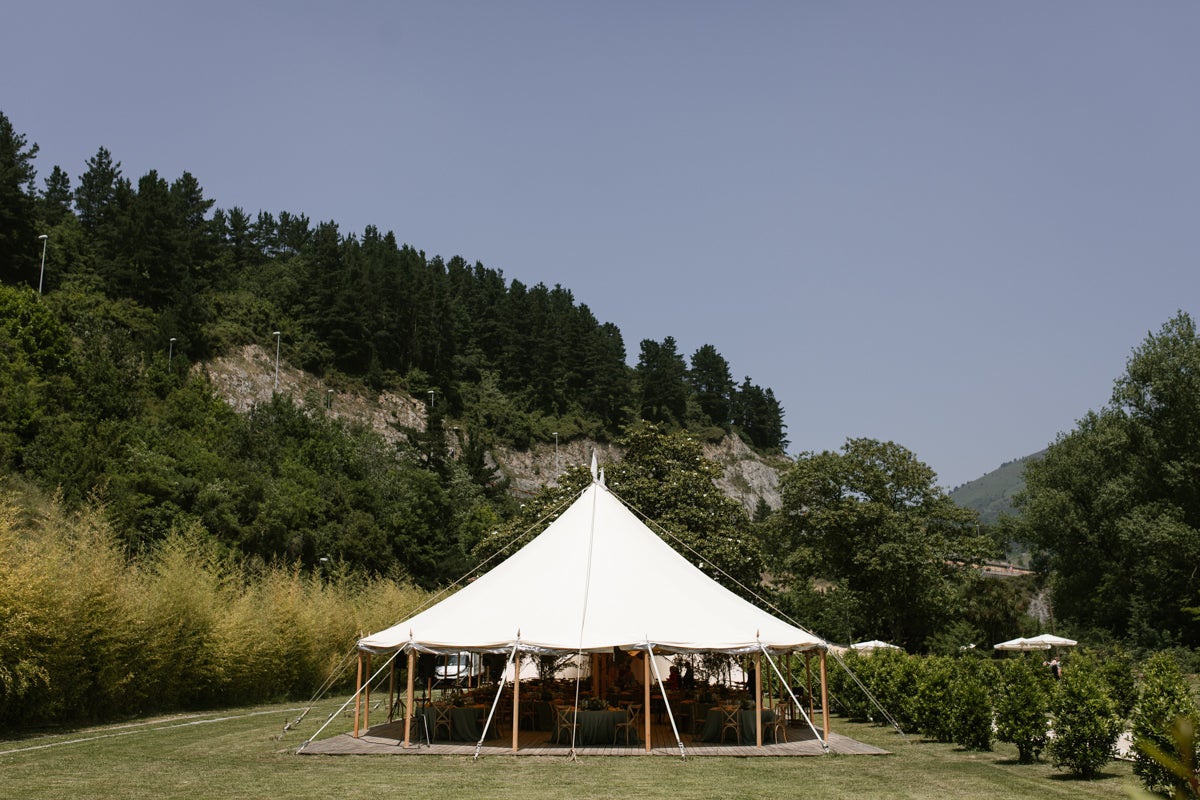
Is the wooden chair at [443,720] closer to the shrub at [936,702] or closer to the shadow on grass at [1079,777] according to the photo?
the shrub at [936,702]

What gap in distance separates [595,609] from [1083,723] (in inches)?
267

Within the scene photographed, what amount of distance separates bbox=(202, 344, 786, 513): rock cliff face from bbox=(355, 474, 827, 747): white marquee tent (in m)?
27.0

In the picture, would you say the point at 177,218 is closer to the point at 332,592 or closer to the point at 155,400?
the point at 155,400

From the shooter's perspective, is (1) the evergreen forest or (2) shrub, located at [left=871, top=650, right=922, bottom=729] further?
(1) the evergreen forest

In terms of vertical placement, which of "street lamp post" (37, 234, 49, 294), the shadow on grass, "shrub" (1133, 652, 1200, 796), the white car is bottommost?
the white car

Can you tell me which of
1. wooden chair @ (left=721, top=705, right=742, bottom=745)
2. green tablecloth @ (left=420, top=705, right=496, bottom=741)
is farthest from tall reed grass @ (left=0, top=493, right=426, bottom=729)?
wooden chair @ (left=721, top=705, right=742, bottom=745)

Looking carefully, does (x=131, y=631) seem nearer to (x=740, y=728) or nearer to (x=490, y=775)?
(x=490, y=775)

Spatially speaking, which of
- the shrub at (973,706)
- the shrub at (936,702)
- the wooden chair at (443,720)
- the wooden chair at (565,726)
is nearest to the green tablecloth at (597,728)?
the wooden chair at (565,726)

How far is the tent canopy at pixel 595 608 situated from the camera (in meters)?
14.0

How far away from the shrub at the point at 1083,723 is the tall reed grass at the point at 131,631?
14169mm

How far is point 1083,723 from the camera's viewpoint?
35.3 feet

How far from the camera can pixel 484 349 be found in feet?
250

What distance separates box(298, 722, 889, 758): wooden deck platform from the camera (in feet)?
44.5

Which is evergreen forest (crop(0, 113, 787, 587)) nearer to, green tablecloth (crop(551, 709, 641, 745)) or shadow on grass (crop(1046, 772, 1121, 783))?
green tablecloth (crop(551, 709, 641, 745))
